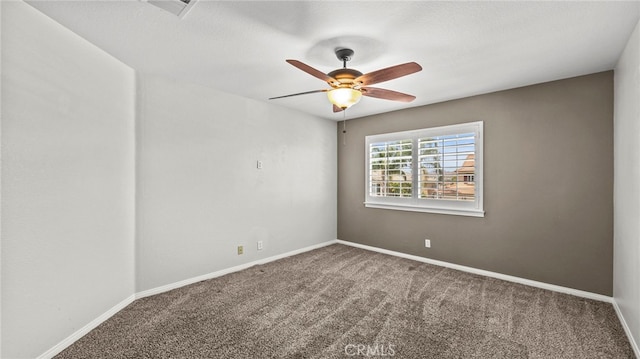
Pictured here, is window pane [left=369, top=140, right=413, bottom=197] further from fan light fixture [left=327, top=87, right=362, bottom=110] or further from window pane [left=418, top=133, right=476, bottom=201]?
fan light fixture [left=327, top=87, right=362, bottom=110]

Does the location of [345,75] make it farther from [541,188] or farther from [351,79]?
[541,188]

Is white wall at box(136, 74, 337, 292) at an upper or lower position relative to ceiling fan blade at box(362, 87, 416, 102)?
lower

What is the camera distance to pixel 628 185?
2.27m

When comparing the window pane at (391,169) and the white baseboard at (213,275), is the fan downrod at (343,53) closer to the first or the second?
the window pane at (391,169)

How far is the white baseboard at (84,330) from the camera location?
6.45 feet

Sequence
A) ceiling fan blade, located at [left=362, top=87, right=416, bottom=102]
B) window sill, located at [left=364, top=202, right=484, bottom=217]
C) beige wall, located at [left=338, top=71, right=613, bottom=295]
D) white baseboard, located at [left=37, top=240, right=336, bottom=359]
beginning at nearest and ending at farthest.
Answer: white baseboard, located at [left=37, top=240, right=336, bottom=359], ceiling fan blade, located at [left=362, top=87, right=416, bottom=102], beige wall, located at [left=338, top=71, right=613, bottom=295], window sill, located at [left=364, top=202, right=484, bottom=217]

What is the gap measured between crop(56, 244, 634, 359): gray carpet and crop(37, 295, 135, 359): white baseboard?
5 cm

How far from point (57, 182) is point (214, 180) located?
1572mm

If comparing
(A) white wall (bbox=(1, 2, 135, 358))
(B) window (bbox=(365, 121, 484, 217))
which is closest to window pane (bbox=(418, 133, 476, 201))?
(B) window (bbox=(365, 121, 484, 217))

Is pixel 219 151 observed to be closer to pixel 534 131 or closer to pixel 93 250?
pixel 93 250

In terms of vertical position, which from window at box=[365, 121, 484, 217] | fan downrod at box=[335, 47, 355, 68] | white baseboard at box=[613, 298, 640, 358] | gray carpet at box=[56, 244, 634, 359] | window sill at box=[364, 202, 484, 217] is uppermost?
fan downrod at box=[335, 47, 355, 68]

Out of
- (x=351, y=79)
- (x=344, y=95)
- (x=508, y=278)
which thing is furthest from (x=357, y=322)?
(x=508, y=278)

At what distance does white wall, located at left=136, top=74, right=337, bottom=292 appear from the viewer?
2.99 meters

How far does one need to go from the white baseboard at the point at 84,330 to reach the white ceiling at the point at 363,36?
2312 millimetres
